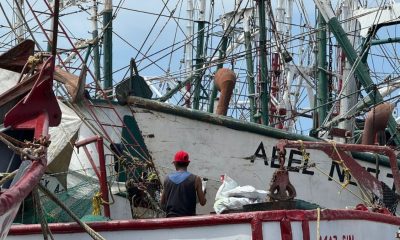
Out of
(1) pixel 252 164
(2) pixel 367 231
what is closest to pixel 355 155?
(1) pixel 252 164

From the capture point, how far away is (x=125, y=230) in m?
7.13

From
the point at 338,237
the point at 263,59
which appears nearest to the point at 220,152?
the point at 338,237

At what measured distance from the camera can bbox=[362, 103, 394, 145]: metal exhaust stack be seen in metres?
13.0

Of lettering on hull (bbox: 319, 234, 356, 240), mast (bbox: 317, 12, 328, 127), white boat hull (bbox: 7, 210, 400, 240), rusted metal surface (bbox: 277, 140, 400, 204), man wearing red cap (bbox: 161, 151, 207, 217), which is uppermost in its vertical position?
mast (bbox: 317, 12, 328, 127)

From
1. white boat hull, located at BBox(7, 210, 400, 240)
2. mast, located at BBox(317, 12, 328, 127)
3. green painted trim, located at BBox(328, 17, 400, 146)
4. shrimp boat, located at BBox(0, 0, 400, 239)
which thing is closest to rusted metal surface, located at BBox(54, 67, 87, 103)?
shrimp boat, located at BBox(0, 0, 400, 239)

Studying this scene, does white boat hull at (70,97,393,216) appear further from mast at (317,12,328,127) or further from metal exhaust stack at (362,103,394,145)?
mast at (317,12,328,127)

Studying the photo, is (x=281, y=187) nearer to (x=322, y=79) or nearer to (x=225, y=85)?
(x=225, y=85)

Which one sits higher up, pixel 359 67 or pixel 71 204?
pixel 359 67

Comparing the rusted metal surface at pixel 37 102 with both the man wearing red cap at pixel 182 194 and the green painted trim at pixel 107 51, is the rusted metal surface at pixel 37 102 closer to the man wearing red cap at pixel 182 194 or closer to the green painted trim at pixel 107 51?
the man wearing red cap at pixel 182 194

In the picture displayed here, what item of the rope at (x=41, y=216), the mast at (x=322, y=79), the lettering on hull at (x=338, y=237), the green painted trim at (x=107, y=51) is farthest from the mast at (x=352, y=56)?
the rope at (x=41, y=216)

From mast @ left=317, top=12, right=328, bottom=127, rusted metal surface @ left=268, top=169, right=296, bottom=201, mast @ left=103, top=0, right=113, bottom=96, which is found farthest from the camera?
mast @ left=103, top=0, right=113, bottom=96

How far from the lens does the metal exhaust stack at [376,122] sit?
13047mm

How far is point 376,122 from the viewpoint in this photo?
13078 mm

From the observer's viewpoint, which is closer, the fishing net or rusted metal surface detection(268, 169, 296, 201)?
rusted metal surface detection(268, 169, 296, 201)
